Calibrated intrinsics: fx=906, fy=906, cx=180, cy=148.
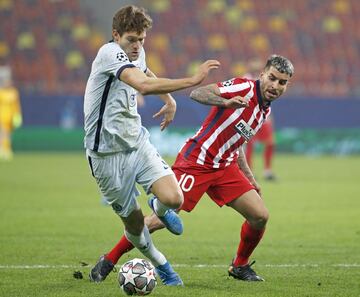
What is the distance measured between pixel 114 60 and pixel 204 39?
25286 mm

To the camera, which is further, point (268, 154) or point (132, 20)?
point (268, 154)

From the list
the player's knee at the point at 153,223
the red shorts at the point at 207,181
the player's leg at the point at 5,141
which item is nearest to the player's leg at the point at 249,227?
the red shorts at the point at 207,181

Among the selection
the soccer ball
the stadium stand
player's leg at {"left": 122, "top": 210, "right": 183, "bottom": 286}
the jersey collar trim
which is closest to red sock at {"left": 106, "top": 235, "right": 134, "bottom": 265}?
player's leg at {"left": 122, "top": 210, "right": 183, "bottom": 286}

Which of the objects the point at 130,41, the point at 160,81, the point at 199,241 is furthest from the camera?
the point at 199,241

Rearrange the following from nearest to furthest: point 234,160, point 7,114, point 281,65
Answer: point 281,65 → point 234,160 → point 7,114

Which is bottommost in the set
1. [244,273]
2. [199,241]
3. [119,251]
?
[199,241]

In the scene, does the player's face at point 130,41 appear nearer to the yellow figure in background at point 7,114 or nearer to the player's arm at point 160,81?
the player's arm at point 160,81

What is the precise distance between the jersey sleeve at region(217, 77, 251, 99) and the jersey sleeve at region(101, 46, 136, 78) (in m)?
1.11

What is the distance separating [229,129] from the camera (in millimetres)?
7836

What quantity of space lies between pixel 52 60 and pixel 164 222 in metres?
23.5

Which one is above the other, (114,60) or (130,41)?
(130,41)

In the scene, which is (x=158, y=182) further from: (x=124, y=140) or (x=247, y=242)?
(x=247, y=242)

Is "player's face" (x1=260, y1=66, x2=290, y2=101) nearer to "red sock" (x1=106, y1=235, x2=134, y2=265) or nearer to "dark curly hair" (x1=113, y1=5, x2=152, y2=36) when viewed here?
"dark curly hair" (x1=113, y1=5, x2=152, y2=36)

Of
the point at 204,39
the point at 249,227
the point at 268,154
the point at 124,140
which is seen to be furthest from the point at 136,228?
the point at 204,39
